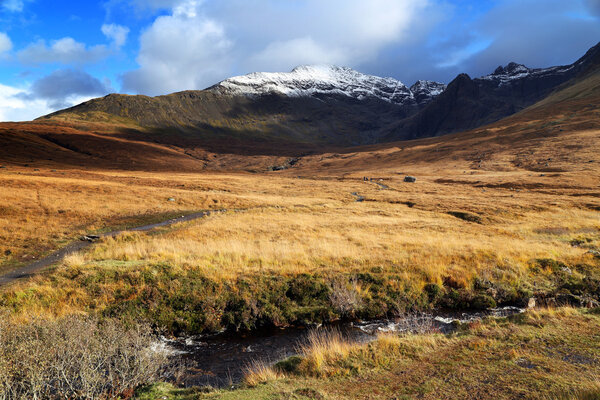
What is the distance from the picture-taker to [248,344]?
39.5ft

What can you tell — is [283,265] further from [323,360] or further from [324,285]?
[323,360]

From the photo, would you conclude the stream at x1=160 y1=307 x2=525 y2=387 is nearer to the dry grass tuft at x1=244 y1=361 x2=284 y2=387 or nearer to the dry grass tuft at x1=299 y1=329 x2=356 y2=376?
the dry grass tuft at x1=244 y1=361 x2=284 y2=387

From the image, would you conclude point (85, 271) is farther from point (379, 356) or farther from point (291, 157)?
point (291, 157)

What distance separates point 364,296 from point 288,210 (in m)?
27.0

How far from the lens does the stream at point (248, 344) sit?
10000mm

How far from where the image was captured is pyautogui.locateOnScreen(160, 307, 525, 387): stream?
394 inches

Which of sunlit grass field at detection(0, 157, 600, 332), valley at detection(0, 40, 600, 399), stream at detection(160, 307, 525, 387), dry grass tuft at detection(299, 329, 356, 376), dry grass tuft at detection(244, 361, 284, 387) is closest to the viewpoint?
valley at detection(0, 40, 600, 399)

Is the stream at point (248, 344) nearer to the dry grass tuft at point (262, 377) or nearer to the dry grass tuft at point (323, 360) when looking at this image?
the dry grass tuft at point (262, 377)

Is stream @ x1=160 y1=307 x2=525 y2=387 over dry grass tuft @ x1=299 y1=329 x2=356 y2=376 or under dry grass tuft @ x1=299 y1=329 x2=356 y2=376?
under

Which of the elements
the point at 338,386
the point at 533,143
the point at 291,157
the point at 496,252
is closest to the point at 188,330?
the point at 338,386

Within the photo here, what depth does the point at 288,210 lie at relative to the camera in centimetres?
4131

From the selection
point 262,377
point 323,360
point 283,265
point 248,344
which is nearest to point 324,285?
point 283,265

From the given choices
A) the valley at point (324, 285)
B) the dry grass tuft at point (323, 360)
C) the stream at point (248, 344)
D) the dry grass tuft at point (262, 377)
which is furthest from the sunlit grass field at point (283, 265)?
the dry grass tuft at point (262, 377)

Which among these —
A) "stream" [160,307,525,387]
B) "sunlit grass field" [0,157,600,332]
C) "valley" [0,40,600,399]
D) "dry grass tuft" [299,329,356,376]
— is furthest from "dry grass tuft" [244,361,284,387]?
"sunlit grass field" [0,157,600,332]
